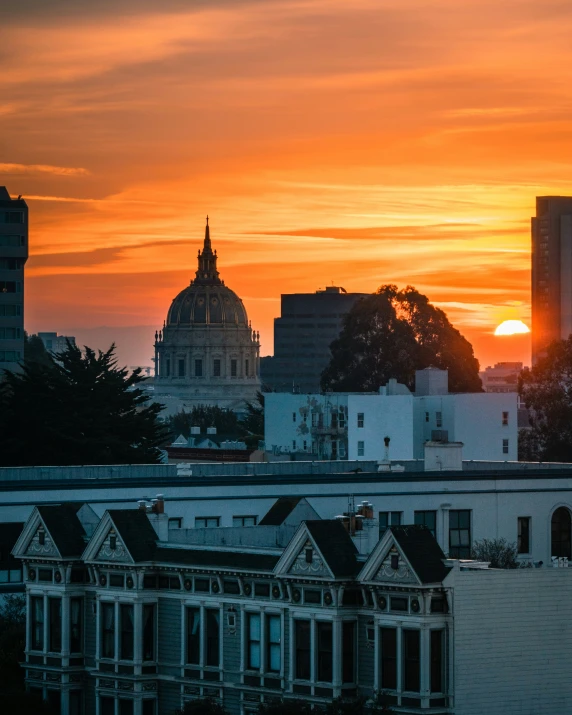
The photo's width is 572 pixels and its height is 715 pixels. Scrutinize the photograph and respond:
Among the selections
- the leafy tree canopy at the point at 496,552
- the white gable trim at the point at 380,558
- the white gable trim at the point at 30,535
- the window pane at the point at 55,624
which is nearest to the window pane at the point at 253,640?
the white gable trim at the point at 380,558

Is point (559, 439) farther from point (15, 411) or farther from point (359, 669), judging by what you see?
point (359, 669)

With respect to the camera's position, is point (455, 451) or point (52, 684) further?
point (455, 451)

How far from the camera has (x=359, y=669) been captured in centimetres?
5753

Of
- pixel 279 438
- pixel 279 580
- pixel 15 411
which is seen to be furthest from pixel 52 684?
pixel 279 438

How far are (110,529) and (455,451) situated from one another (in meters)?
31.7

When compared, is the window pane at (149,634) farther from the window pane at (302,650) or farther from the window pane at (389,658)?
the window pane at (389,658)

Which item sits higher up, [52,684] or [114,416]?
[114,416]

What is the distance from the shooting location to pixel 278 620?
195 ft

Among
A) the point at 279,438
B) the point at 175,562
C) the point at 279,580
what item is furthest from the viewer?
the point at 279,438

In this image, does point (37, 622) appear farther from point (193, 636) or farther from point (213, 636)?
point (213, 636)

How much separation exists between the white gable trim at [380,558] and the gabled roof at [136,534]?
930 cm

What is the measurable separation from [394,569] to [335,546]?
2975mm

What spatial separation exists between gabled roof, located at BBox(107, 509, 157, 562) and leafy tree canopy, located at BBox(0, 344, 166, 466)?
186 feet

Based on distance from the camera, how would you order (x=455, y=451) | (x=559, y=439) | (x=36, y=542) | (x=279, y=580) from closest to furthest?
1. (x=279, y=580)
2. (x=36, y=542)
3. (x=455, y=451)
4. (x=559, y=439)
